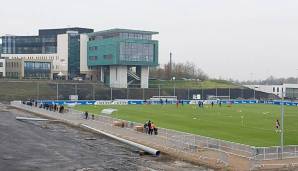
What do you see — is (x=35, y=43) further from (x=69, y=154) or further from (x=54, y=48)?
(x=69, y=154)

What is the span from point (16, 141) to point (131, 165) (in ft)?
55.3

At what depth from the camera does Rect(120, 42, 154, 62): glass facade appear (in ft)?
479

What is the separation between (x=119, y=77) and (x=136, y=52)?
30.2 feet

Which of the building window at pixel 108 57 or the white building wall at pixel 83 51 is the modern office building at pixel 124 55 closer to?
the building window at pixel 108 57

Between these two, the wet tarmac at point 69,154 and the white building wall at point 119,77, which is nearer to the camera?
the wet tarmac at point 69,154

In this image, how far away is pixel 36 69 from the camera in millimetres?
160875

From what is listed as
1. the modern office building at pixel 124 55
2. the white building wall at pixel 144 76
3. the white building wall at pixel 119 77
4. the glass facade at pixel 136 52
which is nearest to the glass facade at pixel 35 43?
the modern office building at pixel 124 55

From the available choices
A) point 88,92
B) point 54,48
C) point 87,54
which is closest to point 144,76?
point 88,92

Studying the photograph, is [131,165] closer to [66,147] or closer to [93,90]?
[66,147]

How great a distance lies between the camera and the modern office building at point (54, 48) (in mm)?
164500

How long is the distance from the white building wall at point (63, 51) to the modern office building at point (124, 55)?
11.2 metres

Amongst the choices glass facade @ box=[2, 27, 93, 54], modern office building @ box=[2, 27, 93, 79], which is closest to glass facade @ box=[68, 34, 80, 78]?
modern office building @ box=[2, 27, 93, 79]

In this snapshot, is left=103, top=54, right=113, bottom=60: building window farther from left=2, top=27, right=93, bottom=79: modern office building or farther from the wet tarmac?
the wet tarmac


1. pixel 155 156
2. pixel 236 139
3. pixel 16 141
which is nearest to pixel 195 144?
pixel 155 156
